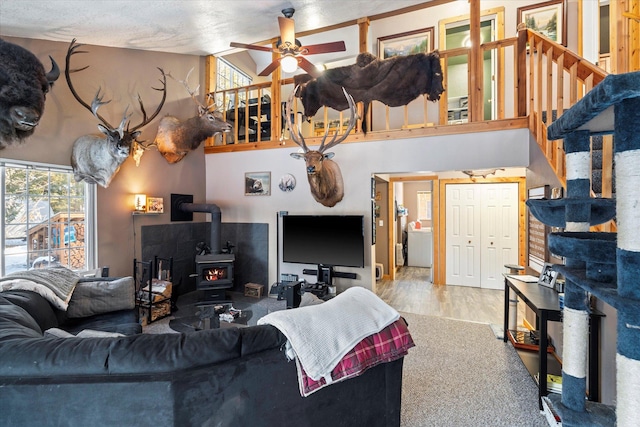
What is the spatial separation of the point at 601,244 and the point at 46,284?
3.88 metres

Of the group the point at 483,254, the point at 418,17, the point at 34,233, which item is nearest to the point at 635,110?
the point at 34,233

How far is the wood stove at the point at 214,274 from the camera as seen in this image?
4449mm

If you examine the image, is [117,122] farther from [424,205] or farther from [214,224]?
[424,205]

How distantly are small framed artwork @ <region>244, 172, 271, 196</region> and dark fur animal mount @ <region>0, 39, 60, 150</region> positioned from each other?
9.03ft

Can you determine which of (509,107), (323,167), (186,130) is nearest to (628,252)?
(323,167)

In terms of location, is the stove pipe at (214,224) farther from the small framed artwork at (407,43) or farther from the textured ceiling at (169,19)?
the small framed artwork at (407,43)

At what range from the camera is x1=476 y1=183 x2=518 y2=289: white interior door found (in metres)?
5.48

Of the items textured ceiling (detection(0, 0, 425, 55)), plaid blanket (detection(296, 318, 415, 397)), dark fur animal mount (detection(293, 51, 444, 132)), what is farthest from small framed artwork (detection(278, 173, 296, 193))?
plaid blanket (detection(296, 318, 415, 397))

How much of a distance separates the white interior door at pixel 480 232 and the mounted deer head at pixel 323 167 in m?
2.82

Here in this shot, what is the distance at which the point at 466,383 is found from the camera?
254cm

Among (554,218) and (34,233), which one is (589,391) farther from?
(34,233)

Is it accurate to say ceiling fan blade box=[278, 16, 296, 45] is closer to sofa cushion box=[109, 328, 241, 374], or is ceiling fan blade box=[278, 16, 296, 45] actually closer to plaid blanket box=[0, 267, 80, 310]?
sofa cushion box=[109, 328, 241, 374]

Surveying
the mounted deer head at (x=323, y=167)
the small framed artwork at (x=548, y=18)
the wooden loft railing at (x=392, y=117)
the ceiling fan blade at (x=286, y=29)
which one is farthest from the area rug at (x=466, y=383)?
the small framed artwork at (x=548, y=18)

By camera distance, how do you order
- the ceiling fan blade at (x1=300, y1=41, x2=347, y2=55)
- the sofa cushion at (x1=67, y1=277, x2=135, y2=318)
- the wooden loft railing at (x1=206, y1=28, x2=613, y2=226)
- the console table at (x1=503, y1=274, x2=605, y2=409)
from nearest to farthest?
the console table at (x1=503, y1=274, x2=605, y2=409), the wooden loft railing at (x1=206, y1=28, x2=613, y2=226), the sofa cushion at (x1=67, y1=277, x2=135, y2=318), the ceiling fan blade at (x1=300, y1=41, x2=347, y2=55)
